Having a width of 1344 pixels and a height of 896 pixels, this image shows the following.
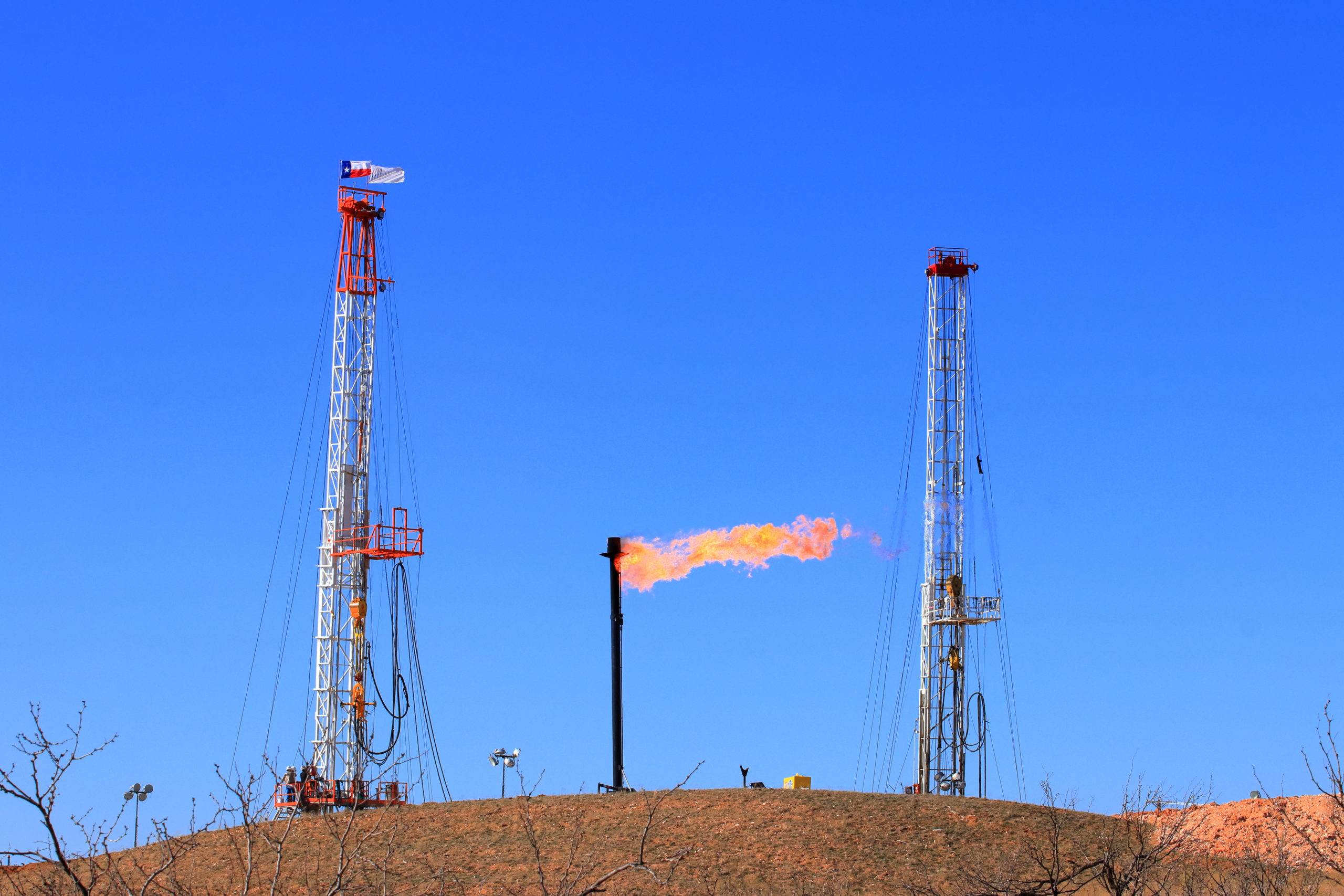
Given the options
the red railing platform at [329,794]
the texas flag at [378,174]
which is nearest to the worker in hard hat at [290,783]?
the red railing platform at [329,794]

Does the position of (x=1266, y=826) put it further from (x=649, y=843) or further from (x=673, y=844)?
(x=649, y=843)

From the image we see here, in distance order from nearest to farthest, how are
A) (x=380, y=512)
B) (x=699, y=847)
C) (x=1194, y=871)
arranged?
(x=1194, y=871)
(x=699, y=847)
(x=380, y=512)

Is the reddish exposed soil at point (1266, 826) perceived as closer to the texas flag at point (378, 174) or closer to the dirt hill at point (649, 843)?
the dirt hill at point (649, 843)

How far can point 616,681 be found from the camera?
45.1 m

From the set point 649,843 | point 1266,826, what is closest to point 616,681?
point 649,843

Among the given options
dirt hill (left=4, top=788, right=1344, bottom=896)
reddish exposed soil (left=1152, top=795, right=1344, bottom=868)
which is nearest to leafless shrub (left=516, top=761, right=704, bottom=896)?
dirt hill (left=4, top=788, right=1344, bottom=896)

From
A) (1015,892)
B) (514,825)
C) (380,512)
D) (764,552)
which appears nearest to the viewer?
(1015,892)

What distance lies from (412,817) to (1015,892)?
2253 centimetres

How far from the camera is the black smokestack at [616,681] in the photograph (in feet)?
147

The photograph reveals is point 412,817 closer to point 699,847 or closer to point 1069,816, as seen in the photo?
point 699,847

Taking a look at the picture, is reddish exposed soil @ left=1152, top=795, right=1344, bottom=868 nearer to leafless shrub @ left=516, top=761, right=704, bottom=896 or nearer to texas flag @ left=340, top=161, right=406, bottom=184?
leafless shrub @ left=516, top=761, right=704, bottom=896

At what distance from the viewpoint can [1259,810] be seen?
142 ft

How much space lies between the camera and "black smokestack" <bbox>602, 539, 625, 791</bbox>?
147 feet

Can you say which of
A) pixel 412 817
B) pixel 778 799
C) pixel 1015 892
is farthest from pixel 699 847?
pixel 1015 892
